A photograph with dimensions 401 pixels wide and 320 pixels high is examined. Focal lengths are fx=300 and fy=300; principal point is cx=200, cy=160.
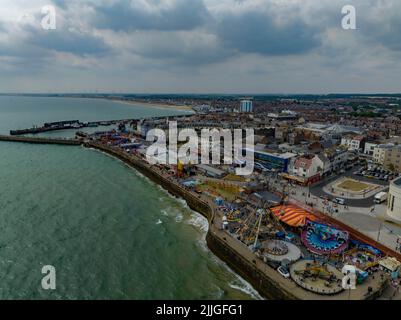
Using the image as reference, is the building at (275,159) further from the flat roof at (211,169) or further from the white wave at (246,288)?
the white wave at (246,288)

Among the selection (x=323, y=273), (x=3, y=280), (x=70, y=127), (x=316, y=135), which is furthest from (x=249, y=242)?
(x=70, y=127)

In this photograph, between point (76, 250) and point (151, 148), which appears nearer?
point (76, 250)

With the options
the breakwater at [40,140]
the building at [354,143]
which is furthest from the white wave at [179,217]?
the breakwater at [40,140]

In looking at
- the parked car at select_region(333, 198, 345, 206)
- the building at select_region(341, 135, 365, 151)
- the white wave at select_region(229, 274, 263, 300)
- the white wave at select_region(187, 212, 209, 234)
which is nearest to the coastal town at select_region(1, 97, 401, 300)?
the parked car at select_region(333, 198, 345, 206)

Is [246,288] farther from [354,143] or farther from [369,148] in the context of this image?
[354,143]

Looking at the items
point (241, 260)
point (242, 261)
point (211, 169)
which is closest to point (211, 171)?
point (211, 169)
